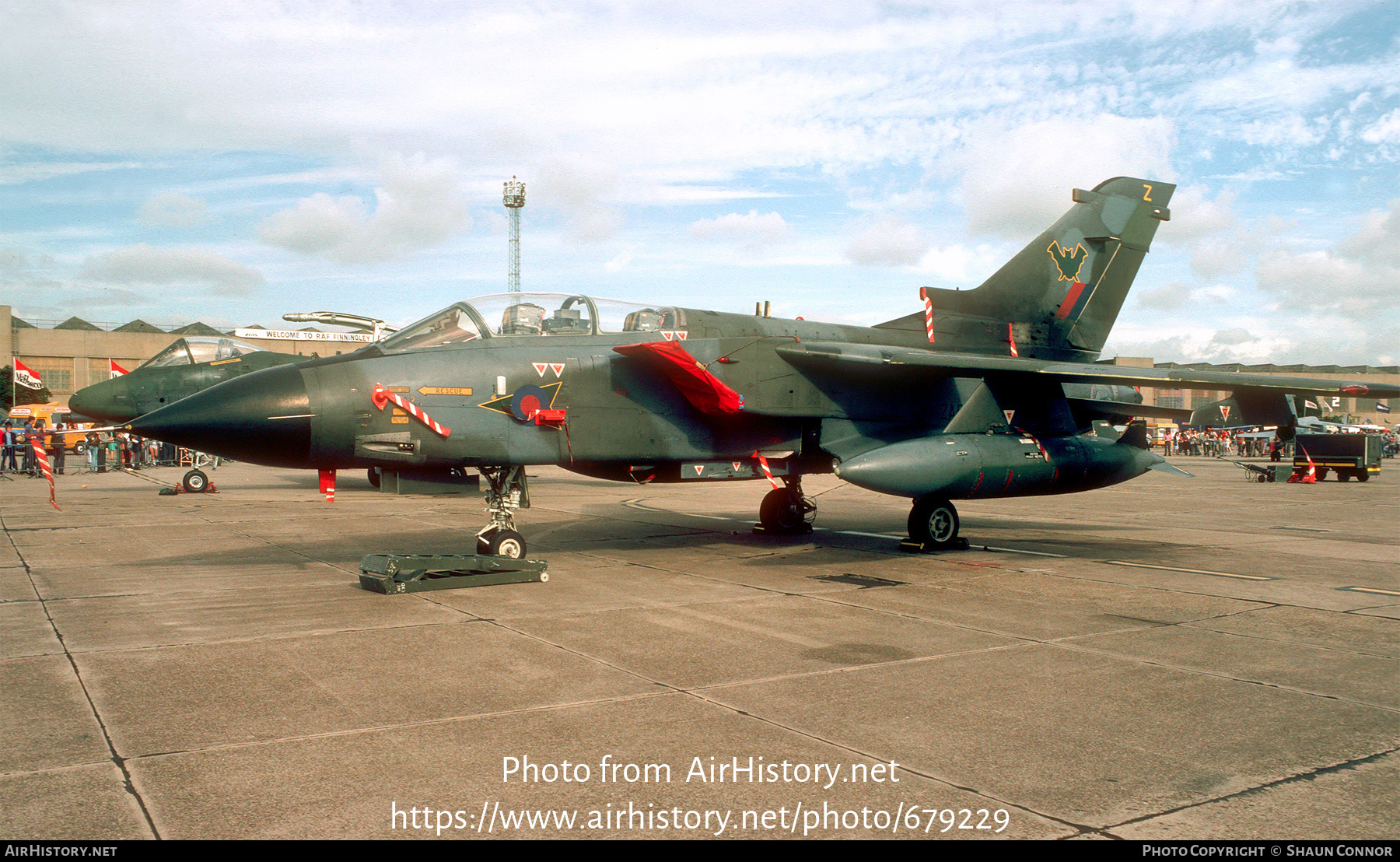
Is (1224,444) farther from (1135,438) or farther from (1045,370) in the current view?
(1045,370)

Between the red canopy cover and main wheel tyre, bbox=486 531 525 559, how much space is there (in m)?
2.30

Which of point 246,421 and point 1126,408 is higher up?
point 1126,408

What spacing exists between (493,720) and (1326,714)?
14.6 ft

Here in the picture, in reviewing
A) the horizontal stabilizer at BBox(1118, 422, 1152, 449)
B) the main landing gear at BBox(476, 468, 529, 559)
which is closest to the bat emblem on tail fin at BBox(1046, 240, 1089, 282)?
the horizontal stabilizer at BBox(1118, 422, 1152, 449)

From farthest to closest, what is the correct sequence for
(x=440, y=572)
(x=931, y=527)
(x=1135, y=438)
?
(x=1135, y=438) → (x=931, y=527) → (x=440, y=572)

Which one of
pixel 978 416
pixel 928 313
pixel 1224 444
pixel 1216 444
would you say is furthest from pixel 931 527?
pixel 1224 444

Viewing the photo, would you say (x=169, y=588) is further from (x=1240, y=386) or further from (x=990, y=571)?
(x=1240, y=386)

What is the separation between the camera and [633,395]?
389 inches

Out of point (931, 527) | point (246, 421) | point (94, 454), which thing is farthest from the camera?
point (94, 454)

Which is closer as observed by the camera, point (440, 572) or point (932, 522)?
point (440, 572)

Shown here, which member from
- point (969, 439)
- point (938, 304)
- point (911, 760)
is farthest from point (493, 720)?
point (938, 304)

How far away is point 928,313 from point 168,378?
17.0m

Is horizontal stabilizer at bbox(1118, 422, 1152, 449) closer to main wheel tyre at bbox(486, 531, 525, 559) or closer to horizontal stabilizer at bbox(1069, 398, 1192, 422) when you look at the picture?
horizontal stabilizer at bbox(1069, 398, 1192, 422)

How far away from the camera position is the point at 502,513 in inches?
376
